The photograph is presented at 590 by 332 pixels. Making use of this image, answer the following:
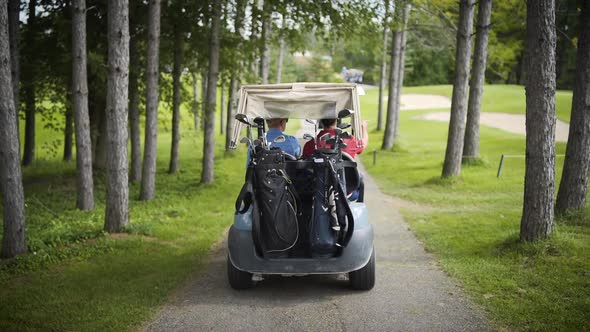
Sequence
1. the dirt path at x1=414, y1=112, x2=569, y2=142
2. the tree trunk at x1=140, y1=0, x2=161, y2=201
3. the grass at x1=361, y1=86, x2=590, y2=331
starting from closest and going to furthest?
the grass at x1=361, y1=86, x2=590, y2=331, the tree trunk at x1=140, y1=0, x2=161, y2=201, the dirt path at x1=414, y1=112, x2=569, y2=142

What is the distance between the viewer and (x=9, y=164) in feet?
24.4

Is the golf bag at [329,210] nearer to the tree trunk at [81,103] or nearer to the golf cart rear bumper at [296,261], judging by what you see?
the golf cart rear bumper at [296,261]

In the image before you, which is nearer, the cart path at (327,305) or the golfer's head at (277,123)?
the cart path at (327,305)

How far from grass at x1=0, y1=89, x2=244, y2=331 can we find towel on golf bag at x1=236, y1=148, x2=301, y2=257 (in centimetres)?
154

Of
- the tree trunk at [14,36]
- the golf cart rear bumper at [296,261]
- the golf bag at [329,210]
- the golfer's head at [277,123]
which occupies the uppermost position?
the tree trunk at [14,36]

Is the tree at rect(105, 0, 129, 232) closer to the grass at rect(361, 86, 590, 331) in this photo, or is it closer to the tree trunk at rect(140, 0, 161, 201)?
the tree trunk at rect(140, 0, 161, 201)

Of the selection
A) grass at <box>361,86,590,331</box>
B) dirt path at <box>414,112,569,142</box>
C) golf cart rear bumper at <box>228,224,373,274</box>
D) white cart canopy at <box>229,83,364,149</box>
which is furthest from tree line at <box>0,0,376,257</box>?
dirt path at <box>414,112,569,142</box>

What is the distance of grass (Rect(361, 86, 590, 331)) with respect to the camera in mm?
5504

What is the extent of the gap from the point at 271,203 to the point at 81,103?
7644 millimetres

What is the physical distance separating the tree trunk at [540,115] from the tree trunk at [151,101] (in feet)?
28.6

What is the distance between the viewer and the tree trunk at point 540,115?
704cm

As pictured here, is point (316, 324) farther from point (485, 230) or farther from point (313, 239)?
point (485, 230)

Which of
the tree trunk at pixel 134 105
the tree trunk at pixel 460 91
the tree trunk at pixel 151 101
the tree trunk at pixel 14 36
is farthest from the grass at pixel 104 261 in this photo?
the tree trunk at pixel 460 91

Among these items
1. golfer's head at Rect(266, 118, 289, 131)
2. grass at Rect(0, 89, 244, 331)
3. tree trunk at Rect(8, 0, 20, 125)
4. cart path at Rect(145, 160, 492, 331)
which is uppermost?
tree trunk at Rect(8, 0, 20, 125)
